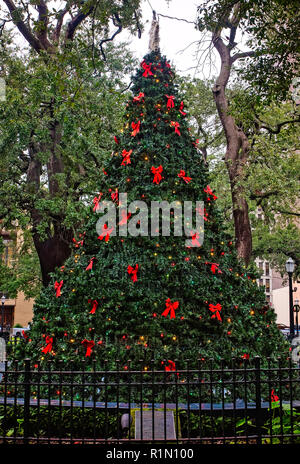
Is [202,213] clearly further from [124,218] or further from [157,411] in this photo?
[157,411]

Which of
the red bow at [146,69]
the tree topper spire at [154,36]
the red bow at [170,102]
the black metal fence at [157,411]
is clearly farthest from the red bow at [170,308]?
the tree topper spire at [154,36]

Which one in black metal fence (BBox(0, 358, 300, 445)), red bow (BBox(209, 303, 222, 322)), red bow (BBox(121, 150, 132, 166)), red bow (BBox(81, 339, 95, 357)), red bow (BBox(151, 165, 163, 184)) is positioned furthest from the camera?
red bow (BBox(121, 150, 132, 166))

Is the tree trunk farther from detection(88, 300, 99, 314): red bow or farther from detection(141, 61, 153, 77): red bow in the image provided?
detection(88, 300, 99, 314): red bow

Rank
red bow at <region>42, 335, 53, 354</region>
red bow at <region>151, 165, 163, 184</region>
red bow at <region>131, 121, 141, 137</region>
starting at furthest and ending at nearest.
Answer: red bow at <region>131, 121, 141, 137</region>
red bow at <region>151, 165, 163, 184</region>
red bow at <region>42, 335, 53, 354</region>

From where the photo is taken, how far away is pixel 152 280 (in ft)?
22.0

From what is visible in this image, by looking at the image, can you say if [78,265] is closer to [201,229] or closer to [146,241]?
[146,241]

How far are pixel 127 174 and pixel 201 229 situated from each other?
5.16 feet

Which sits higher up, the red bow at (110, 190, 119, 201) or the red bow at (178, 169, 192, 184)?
the red bow at (178, 169, 192, 184)

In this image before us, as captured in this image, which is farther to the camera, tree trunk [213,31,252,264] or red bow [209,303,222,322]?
tree trunk [213,31,252,264]

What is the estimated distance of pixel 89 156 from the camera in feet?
47.5

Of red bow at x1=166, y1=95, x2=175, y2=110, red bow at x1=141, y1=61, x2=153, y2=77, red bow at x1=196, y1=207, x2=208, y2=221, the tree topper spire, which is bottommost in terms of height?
red bow at x1=196, y1=207, x2=208, y2=221

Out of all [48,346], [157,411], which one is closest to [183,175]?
[48,346]

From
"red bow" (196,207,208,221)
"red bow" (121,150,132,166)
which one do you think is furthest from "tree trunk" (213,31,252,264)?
"red bow" (121,150,132,166)

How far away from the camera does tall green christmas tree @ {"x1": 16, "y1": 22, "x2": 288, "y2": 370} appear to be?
6484 mm
